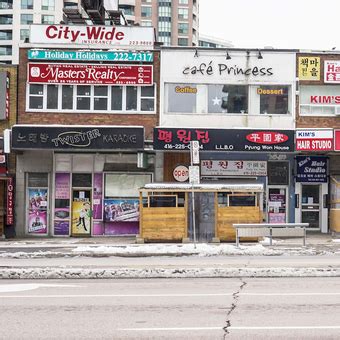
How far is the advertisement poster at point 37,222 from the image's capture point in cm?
2534

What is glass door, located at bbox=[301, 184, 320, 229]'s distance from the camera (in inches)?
1025

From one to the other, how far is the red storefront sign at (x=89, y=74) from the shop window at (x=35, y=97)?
35cm

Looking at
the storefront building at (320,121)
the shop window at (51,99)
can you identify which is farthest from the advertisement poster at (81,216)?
the storefront building at (320,121)

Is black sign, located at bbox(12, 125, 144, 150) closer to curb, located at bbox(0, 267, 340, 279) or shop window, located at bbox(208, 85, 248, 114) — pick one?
shop window, located at bbox(208, 85, 248, 114)

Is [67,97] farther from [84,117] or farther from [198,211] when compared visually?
[198,211]

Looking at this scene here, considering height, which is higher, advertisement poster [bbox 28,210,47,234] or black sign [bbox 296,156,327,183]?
black sign [bbox 296,156,327,183]

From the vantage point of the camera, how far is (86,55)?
983 inches

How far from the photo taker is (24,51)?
25359 millimetres

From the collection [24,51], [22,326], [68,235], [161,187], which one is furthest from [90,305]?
[24,51]

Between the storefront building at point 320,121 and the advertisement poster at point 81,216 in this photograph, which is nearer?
the storefront building at point 320,121

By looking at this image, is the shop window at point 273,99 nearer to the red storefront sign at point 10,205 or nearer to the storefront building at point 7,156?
the storefront building at point 7,156

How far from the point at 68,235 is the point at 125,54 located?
7776 millimetres

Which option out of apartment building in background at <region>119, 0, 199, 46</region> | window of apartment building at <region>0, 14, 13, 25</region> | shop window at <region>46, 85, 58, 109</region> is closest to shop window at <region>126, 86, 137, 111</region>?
shop window at <region>46, 85, 58, 109</region>

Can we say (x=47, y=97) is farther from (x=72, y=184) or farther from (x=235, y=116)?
(x=235, y=116)
